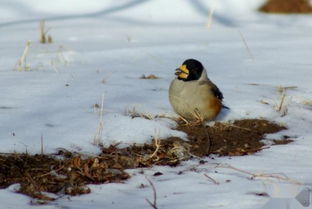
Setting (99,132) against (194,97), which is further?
(194,97)

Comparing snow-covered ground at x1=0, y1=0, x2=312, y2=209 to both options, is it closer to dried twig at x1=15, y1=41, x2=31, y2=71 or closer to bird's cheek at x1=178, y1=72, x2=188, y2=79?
dried twig at x1=15, y1=41, x2=31, y2=71

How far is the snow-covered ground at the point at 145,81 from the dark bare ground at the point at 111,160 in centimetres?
10

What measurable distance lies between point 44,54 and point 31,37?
1186mm

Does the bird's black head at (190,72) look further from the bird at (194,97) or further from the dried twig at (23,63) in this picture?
the dried twig at (23,63)

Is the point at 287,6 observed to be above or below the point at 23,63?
above

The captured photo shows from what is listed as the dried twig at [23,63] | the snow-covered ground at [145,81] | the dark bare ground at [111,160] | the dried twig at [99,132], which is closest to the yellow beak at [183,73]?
the snow-covered ground at [145,81]

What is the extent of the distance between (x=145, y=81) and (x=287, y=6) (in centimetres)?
600

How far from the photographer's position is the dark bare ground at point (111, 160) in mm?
3787

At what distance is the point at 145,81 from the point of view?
20.4ft

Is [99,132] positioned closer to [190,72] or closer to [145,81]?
[190,72]

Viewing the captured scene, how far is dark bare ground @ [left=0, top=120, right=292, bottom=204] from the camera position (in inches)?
149

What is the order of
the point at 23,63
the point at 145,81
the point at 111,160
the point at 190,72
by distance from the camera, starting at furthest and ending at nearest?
the point at 23,63
the point at 145,81
the point at 190,72
the point at 111,160

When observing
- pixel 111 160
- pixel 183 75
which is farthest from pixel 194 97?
pixel 111 160

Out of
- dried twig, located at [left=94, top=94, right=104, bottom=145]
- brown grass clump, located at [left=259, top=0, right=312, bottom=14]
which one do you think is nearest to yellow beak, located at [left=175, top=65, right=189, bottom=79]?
dried twig, located at [left=94, top=94, right=104, bottom=145]
